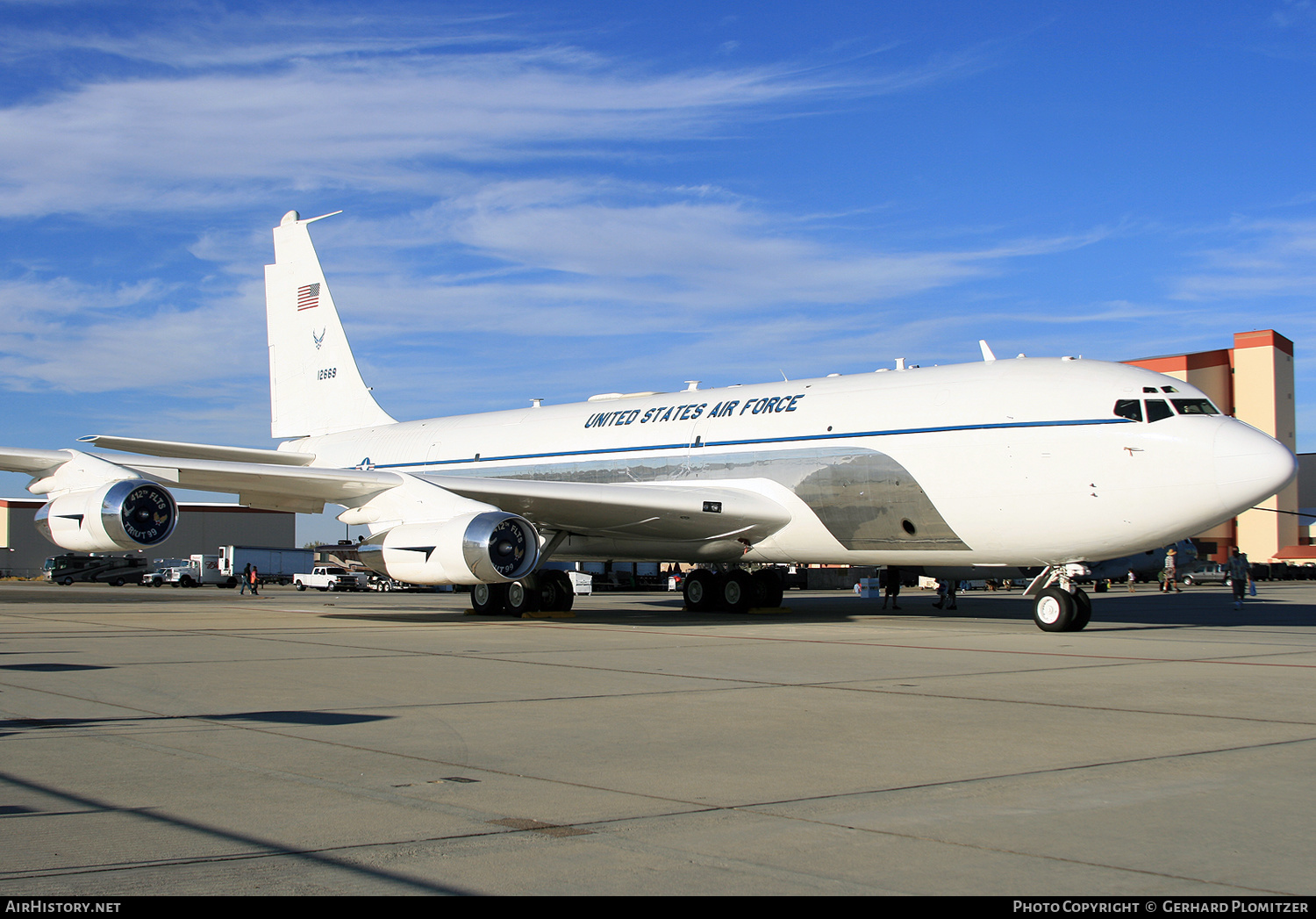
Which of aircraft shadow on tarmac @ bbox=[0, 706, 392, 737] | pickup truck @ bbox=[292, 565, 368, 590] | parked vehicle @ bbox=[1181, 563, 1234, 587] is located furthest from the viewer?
parked vehicle @ bbox=[1181, 563, 1234, 587]

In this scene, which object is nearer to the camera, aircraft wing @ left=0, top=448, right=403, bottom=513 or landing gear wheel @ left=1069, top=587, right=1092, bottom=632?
landing gear wheel @ left=1069, top=587, right=1092, bottom=632

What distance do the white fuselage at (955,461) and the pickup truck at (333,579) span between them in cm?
3168

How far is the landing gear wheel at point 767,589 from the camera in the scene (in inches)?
990

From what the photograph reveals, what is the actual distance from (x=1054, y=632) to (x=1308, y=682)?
653 centimetres

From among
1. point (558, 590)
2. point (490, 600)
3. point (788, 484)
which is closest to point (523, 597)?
point (558, 590)

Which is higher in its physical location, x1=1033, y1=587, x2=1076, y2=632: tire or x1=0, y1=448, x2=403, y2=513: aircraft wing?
x1=0, y1=448, x2=403, y2=513: aircraft wing

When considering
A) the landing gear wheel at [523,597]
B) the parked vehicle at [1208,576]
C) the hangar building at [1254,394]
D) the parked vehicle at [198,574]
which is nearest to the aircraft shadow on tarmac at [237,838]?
the landing gear wheel at [523,597]

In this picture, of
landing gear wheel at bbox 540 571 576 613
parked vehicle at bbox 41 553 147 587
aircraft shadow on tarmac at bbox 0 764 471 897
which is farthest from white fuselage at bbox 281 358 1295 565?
parked vehicle at bbox 41 553 147 587

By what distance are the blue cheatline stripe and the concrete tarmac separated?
452 cm

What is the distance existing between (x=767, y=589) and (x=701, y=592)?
5.46 ft

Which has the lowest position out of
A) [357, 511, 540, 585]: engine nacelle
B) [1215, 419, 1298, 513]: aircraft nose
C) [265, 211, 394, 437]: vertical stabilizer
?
[357, 511, 540, 585]: engine nacelle

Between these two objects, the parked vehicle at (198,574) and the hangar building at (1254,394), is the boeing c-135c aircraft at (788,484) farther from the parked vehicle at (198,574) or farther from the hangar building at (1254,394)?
the hangar building at (1254,394)

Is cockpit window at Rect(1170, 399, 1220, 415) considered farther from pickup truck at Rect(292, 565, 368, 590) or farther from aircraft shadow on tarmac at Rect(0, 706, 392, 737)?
pickup truck at Rect(292, 565, 368, 590)

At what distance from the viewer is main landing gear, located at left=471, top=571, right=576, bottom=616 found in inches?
911
